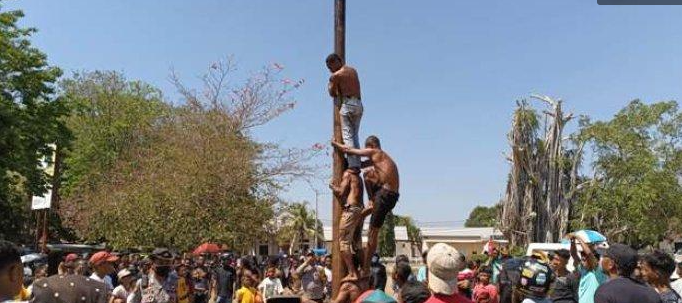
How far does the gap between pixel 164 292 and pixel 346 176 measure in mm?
3033

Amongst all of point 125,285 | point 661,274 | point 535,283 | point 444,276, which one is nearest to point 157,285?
point 125,285

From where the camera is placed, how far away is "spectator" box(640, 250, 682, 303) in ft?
17.7

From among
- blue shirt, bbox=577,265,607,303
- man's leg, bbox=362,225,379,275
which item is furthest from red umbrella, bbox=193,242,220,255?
blue shirt, bbox=577,265,607,303

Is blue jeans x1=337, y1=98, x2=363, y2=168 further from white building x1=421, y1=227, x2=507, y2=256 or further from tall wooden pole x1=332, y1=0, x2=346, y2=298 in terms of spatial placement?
white building x1=421, y1=227, x2=507, y2=256

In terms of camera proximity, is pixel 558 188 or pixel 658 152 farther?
pixel 558 188

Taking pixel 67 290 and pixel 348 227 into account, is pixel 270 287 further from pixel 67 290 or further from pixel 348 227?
pixel 67 290

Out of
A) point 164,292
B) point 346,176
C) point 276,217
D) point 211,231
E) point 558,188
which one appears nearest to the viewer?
point 346,176

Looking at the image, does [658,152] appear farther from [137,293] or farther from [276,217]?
[137,293]

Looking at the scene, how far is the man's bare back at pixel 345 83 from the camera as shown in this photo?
7.00m

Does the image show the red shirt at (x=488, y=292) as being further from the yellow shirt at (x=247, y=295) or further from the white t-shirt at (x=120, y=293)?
the white t-shirt at (x=120, y=293)

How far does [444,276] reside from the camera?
374cm

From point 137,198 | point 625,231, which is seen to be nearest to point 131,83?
point 137,198

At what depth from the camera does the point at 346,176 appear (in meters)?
6.96

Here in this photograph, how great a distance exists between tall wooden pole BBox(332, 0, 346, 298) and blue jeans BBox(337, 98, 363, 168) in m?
0.06
